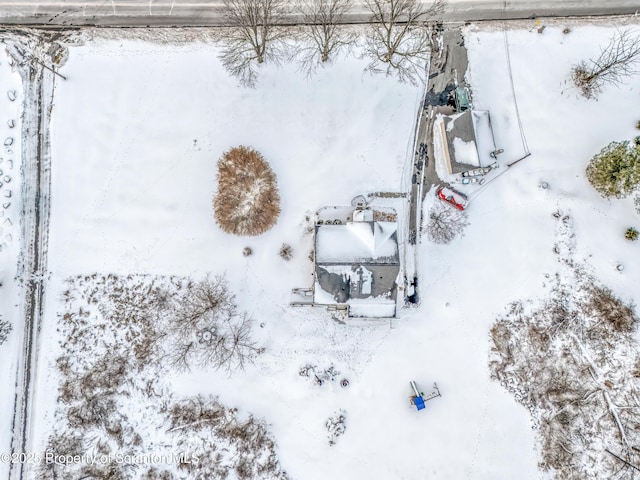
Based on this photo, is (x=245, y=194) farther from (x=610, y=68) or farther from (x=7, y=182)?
(x=610, y=68)

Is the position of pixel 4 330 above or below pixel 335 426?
above

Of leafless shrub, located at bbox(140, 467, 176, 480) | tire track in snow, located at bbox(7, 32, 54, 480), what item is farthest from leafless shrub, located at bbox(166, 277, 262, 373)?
tire track in snow, located at bbox(7, 32, 54, 480)

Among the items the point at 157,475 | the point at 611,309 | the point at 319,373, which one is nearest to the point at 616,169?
the point at 611,309

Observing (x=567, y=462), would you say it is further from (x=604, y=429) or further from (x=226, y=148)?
(x=226, y=148)

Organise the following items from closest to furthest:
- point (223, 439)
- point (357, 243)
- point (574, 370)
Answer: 1. point (357, 243)
2. point (223, 439)
3. point (574, 370)

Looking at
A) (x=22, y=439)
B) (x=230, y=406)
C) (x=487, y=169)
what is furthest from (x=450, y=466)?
(x=22, y=439)

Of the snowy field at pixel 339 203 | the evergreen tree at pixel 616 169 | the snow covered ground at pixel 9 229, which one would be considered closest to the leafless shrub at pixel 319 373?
the snowy field at pixel 339 203
